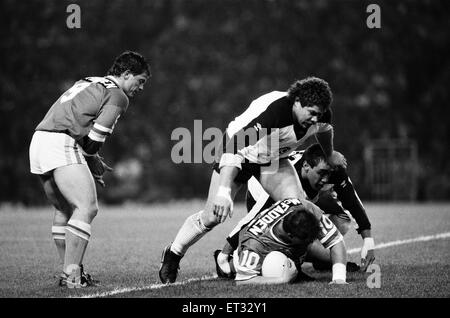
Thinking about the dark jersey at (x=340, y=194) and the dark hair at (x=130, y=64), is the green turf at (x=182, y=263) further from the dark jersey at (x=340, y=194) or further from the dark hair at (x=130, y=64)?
the dark hair at (x=130, y=64)

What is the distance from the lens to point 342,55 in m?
21.3

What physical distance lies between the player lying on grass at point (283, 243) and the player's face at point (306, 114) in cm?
57

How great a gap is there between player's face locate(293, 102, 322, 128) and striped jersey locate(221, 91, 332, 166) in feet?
0.16

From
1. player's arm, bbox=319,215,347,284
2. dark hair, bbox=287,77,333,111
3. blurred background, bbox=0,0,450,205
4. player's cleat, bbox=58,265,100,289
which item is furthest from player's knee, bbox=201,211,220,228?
blurred background, bbox=0,0,450,205

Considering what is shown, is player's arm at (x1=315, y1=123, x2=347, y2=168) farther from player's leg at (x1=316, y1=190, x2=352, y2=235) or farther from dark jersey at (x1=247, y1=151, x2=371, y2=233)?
player's leg at (x1=316, y1=190, x2=352, y2=235)

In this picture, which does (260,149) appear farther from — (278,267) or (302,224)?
(278,267)

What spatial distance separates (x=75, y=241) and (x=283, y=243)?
1.47 meters

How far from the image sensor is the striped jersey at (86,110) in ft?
19.8

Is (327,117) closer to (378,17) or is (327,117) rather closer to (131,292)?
(131,292)

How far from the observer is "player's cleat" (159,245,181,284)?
6.11 m

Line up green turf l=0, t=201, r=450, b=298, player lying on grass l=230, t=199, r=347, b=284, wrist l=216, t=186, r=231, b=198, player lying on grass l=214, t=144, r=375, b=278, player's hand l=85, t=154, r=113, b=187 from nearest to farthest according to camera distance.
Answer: green turf l=0, t=201, r=450, b=298, wrist l=216, t=186, r=231, b=198, player lying on grass l=230, t=199, r=347, b=284, player's hand l=85, t=154, r=113, b=187, player lying on grass l=214, t=144, r=375, b=278

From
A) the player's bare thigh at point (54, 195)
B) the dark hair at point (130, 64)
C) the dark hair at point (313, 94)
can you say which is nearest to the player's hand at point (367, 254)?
the dark hair at point (313, 94)
